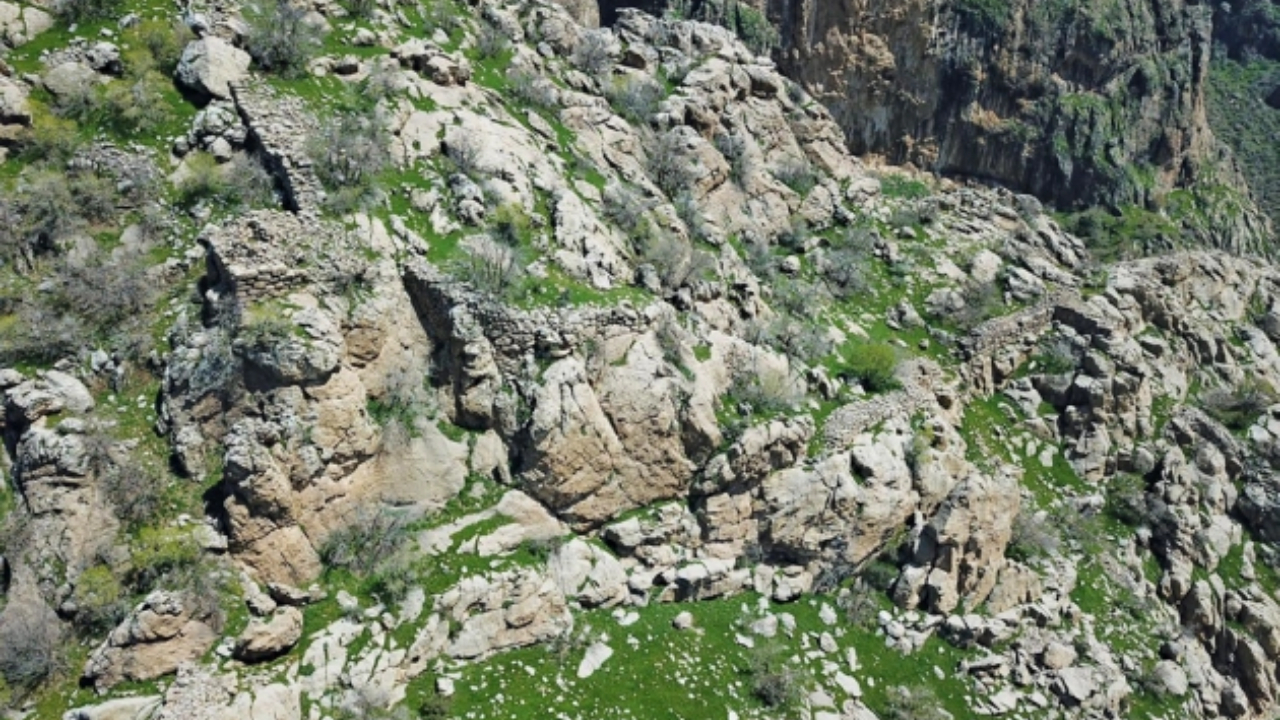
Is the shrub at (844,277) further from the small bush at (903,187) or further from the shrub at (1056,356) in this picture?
the small bush at (903,187)

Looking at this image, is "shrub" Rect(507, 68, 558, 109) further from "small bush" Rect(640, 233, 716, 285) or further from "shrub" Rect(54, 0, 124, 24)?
"shrub" Rect(54, 0, 124, 24)

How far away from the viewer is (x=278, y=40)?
2155cm

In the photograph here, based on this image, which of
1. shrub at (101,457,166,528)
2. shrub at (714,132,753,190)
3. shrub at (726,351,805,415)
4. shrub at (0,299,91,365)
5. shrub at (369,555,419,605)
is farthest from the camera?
shrub at (714,132,753,190)

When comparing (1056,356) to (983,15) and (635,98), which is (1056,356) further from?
(983,15)

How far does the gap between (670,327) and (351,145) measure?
32.0 feet

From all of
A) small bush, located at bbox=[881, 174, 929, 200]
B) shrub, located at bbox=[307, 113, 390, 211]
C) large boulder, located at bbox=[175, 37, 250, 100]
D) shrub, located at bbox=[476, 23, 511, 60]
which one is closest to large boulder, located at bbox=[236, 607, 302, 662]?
shrub, located at bbox=[307, 113, 390, 211]

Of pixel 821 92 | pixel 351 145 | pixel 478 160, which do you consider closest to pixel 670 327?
pixel 478 160

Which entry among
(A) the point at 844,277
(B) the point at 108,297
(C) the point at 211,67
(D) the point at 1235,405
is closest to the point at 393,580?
(B) the point at 108,297

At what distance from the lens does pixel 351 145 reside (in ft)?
64.8

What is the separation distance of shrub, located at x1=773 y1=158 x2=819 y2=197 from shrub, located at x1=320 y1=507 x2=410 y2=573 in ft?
78.8

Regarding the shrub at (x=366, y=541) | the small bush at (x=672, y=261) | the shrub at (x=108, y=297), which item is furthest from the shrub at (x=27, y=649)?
the small bush at (x=672, y=261)

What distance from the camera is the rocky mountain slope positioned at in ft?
49.8

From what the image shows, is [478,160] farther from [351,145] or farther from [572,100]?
[572,100]

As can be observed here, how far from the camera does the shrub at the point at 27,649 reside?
1304 centimetres
